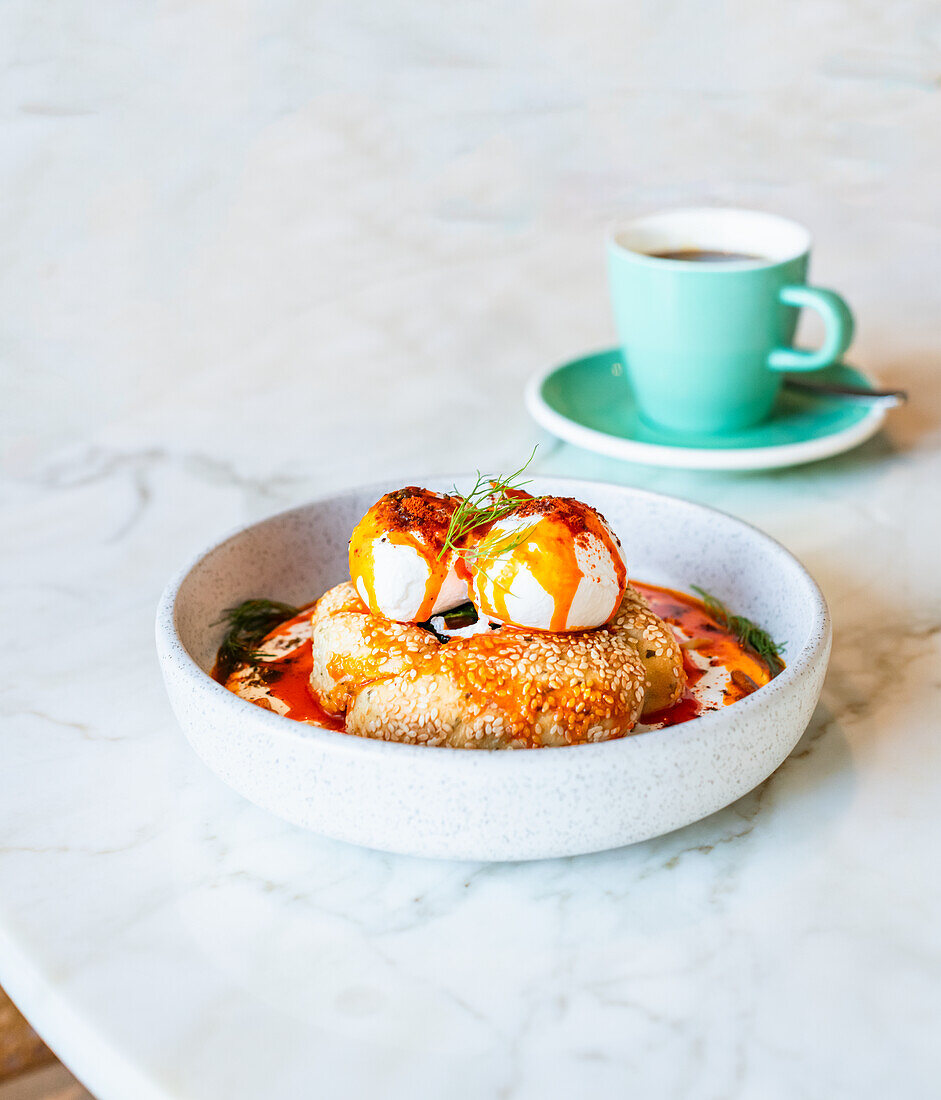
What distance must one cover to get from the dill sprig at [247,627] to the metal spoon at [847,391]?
0.66 meters

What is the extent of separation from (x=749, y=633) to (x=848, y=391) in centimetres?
53

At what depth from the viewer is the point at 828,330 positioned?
1.12 metres

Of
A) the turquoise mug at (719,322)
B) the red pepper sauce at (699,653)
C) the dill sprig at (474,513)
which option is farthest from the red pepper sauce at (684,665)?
the turquoise mug at (719,322)

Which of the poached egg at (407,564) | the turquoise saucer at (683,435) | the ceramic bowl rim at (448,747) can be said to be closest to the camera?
the ceramic bowl rim at (448,747)

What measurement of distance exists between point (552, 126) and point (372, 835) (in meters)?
1.66

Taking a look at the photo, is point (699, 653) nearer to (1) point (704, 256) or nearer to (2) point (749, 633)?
(2) point (749, 633)

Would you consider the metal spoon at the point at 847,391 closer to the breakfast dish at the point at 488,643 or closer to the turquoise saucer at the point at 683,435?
the turquoise saucer at the point at 683,435

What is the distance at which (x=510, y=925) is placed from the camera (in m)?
0.57

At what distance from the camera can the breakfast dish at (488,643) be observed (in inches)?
23.0

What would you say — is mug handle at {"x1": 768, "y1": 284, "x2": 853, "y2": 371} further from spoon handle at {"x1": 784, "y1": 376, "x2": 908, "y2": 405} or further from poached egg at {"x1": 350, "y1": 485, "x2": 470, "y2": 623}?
poached egg at {"x1": 350, "y1": 485, "x2": 470, "y2": 623}

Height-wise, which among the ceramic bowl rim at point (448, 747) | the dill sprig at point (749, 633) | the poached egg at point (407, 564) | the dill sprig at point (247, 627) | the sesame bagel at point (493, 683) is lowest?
the dill sprig at point (247, 627)

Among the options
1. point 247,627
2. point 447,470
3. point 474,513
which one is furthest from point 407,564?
point 447,470

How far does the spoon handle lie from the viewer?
44.6 inches

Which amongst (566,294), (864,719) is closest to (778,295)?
(864,719)
